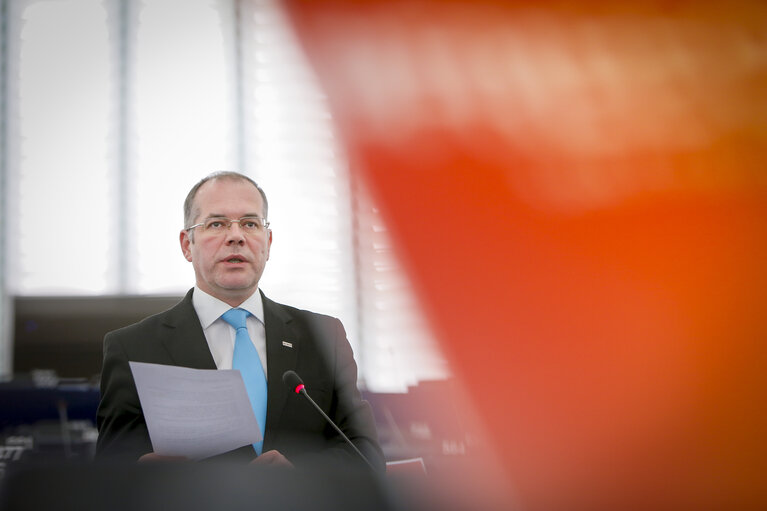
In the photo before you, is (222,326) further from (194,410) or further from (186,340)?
(194,410)

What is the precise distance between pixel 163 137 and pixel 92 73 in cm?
84

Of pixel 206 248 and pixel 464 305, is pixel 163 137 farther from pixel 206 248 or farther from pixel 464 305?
pixel 464 305

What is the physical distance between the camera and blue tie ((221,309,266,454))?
1072mm

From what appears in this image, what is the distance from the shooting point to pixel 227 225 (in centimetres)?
129

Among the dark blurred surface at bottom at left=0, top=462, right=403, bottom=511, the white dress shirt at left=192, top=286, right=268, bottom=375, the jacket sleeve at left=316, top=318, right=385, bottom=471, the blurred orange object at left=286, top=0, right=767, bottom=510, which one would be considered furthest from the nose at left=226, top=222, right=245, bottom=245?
the blurred orange object at left=286, top=0, right=767, bottom=510

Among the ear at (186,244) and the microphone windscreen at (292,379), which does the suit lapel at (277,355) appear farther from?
the ear at (186,244)

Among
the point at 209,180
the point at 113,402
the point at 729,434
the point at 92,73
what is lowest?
the point at 113,402

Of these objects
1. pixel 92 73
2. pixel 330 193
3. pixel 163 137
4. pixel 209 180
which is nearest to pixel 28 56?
pixel 92 73

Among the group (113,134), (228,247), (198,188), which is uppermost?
(113,134)

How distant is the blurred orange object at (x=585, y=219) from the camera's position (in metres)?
0.24

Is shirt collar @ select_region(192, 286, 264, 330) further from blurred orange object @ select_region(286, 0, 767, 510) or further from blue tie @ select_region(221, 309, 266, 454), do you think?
blurred orange object @ select_region(286, 0, 767, 510)

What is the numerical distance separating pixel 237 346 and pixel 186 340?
0.27 ft

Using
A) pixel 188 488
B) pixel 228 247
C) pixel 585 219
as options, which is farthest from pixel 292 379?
pixel 585 219

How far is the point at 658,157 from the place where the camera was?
25 cm
